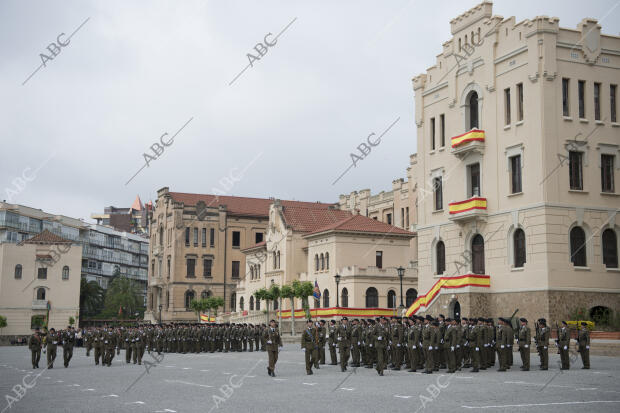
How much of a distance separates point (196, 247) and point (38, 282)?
18.4 m

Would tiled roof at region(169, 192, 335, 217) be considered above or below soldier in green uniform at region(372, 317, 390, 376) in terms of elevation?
above

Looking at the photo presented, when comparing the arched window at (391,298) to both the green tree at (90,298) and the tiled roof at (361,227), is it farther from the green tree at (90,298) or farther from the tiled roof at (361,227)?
the green tree at (90,298)

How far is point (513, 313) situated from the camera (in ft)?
118

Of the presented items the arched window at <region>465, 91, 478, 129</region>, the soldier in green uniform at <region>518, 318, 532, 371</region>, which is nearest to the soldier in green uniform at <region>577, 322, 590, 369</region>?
the soldier in green uniform at <region>518, 318, 532, 371</region>

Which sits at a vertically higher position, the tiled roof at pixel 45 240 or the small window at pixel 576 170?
the small window at pixel 576 170

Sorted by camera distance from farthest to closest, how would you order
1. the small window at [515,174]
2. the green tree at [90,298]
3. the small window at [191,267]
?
the green tree at [90,298]
the small window at [191,267]
the small window at [515,174]

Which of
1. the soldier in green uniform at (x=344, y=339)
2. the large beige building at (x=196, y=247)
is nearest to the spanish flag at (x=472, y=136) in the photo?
the soldier in green uniform at (x=344, y=339)

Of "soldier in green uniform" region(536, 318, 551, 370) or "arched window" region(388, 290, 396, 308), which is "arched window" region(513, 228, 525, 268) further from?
"arched window" region(388, 290, 396, 308)

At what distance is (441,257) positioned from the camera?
43500 mm

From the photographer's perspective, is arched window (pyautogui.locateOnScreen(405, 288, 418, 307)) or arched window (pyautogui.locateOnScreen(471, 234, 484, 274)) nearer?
arched window (pyautogui.locateOnScreen(471, 234, 484, 274))

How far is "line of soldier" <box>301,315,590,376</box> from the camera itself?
2259 cm

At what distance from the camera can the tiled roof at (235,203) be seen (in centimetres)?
8806

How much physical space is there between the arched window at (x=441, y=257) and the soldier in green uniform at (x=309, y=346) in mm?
20173

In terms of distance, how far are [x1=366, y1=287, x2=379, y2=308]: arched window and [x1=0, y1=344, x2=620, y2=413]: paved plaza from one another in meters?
30.7
